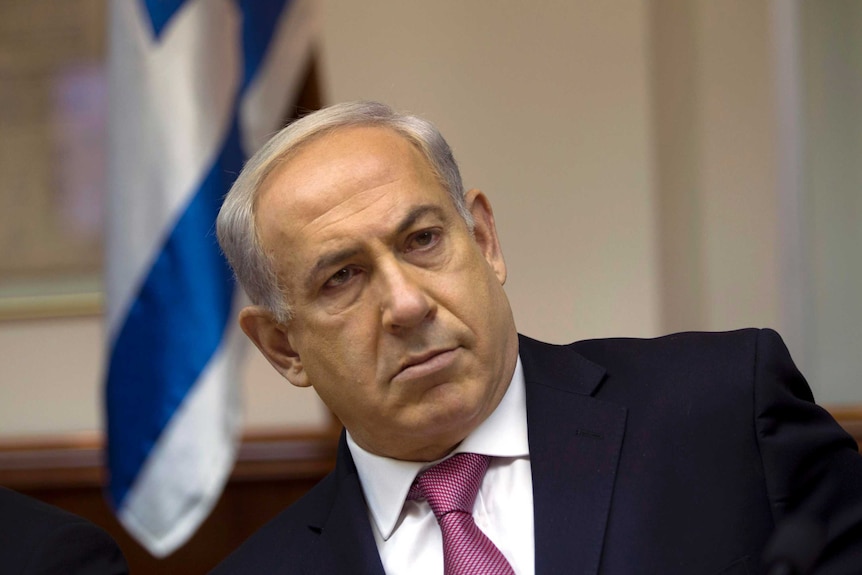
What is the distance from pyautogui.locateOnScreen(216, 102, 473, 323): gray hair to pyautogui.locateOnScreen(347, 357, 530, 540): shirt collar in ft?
1.03

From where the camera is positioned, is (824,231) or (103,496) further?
(103,496)

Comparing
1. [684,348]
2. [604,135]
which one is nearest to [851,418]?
[604,135]

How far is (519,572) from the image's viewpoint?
1.90 m

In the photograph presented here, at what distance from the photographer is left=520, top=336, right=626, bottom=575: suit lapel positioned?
1.86 meters

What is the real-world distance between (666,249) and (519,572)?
195 cm

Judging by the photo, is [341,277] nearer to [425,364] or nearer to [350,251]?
[350,251]

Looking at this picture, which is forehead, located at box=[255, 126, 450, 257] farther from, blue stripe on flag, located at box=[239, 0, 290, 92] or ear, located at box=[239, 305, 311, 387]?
blue stripe on flag, located at box=[239, 0, 290, 92]

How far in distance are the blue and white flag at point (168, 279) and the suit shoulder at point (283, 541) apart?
1082mm

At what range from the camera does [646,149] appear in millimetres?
3625

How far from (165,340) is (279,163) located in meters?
1.36

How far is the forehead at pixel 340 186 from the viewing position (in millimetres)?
1952

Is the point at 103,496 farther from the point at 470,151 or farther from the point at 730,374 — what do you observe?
the point at 730,374

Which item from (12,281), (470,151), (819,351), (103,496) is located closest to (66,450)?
(103,496)

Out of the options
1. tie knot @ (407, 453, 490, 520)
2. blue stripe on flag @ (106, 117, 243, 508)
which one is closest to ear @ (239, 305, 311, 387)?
tie knot @ (407, 453, 490, 520)
